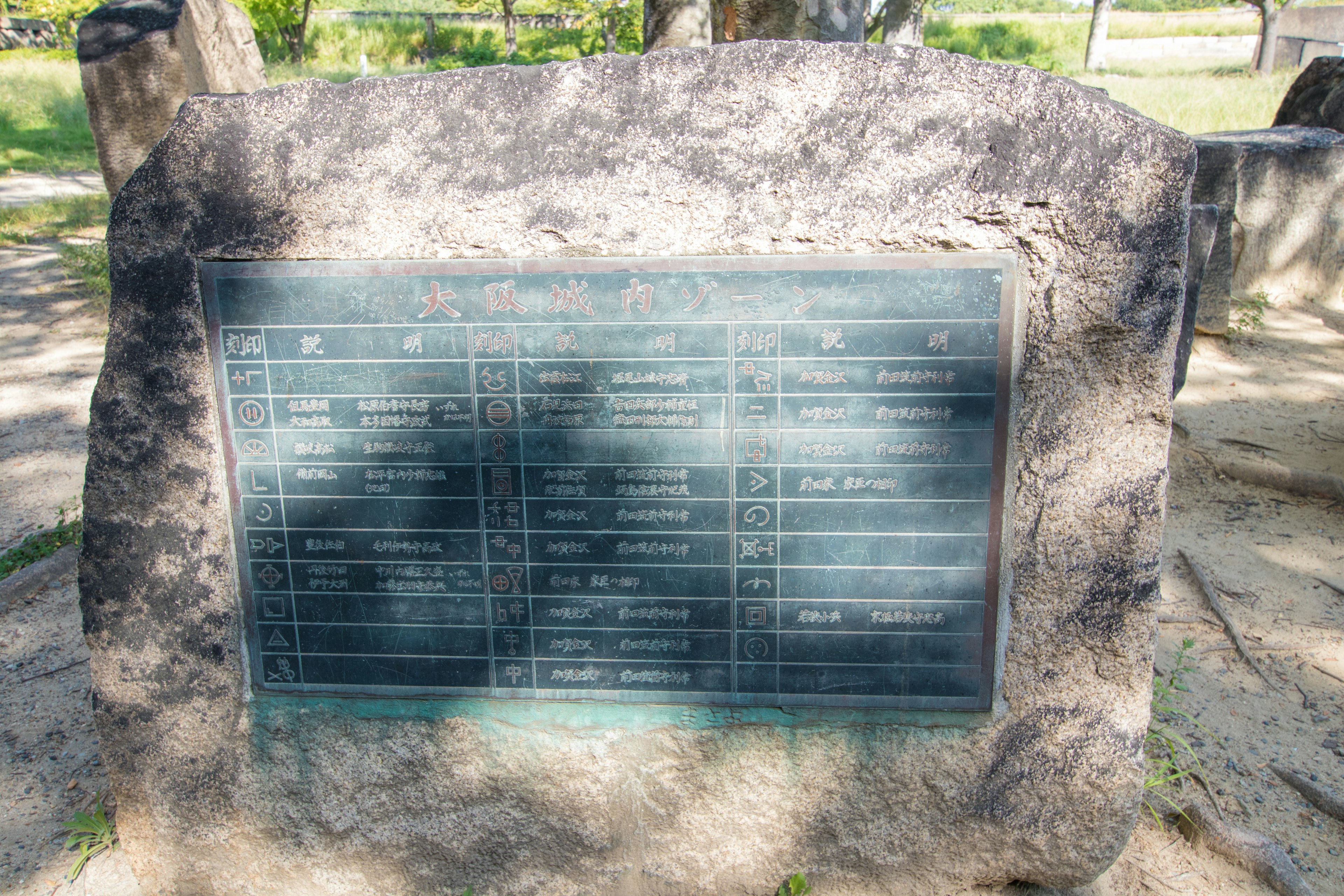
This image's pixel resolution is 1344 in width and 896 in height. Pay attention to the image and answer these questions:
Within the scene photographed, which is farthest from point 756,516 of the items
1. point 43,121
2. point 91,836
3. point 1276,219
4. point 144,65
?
point 43,121

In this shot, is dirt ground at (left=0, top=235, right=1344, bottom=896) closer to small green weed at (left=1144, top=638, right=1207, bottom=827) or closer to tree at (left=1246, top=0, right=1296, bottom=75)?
small green weed at (left=1144, top=638, right=1207, bottom=827)

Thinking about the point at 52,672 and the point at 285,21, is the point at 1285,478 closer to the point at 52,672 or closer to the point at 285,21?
the point at 52,672

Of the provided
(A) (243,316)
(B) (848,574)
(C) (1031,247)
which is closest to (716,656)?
(B) (848,574)

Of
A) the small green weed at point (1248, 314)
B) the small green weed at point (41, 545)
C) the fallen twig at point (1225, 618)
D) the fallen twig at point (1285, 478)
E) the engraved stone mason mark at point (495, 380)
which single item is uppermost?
the engraved stone mason mark at point (495, 380)

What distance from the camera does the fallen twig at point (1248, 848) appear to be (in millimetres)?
2031

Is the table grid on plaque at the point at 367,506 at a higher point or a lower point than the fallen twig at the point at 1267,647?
higher

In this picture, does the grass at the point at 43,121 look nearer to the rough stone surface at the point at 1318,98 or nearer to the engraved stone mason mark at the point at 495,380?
the engraved stone mason mark at the point at 495,380

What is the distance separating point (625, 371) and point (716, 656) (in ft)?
2.20

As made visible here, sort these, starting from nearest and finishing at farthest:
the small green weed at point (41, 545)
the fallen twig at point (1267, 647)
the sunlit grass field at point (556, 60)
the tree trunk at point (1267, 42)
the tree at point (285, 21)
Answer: the fallen twig at point (1267, 647), the small green weed at point (41, 545), the sunlit grass field at point (556, 60), the tree trunk at point (1267, 42), the tree at point (285, 21)

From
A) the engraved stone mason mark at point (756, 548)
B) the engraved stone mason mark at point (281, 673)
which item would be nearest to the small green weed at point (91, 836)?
the engraved stone mason mark at point (281, 673)

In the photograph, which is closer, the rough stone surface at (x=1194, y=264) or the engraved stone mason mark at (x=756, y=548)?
the engraved stone mason mark at (x=756, y=548)

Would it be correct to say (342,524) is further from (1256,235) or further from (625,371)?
(1256,235)

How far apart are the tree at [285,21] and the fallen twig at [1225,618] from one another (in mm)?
21086

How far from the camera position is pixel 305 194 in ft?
5.90
